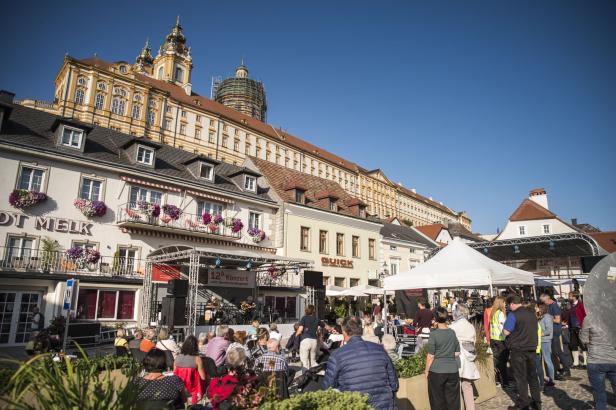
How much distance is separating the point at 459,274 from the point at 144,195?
621 inches

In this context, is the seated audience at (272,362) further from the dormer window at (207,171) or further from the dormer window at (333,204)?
the dormer window at (333,204)

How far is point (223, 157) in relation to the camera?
6153cm

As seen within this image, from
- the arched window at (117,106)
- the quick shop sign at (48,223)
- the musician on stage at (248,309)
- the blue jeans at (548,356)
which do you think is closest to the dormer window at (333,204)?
the musician on stage at (248,309)

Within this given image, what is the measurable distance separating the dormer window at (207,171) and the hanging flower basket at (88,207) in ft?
21.6

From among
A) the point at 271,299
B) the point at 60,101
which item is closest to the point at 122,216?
the point at 271,299

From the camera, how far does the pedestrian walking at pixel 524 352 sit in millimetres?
7062

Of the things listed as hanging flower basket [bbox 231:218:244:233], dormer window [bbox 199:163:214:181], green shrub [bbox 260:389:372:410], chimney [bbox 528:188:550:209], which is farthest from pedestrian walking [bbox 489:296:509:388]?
chimney [bbox 528:188:550:209]

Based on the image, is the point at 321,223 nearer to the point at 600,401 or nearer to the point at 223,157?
the point at 600,401

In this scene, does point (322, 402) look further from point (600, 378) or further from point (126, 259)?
point (126, 259)

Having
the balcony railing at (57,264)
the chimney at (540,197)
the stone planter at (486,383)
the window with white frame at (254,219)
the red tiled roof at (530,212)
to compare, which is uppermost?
the chimney at (540,197)

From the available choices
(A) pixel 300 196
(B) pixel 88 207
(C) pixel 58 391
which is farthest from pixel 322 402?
(A) pixel 300 196

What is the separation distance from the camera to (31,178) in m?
17.9

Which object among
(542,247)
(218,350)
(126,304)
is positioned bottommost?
(218,350)

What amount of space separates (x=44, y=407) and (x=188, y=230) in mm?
19385
